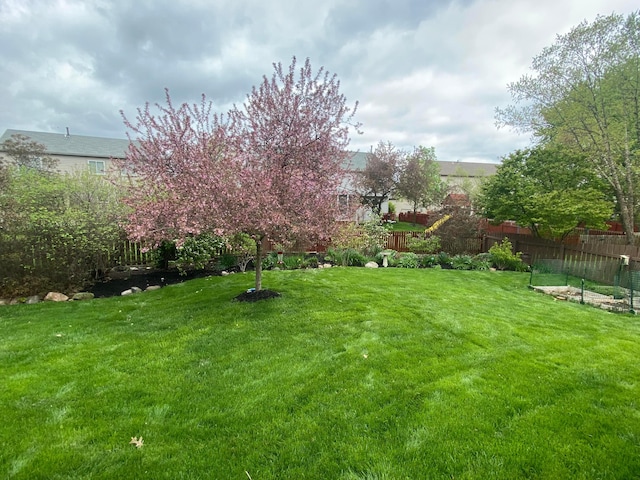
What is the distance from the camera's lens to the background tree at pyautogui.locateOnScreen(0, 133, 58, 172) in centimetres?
2127

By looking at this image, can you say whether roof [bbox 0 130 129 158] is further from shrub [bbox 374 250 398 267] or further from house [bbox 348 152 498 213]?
shrub [bbox 374 250 398 267]

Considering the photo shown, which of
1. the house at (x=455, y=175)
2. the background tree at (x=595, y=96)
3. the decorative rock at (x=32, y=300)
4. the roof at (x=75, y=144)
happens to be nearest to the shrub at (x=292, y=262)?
the decorative rock at (x=32, y=300)

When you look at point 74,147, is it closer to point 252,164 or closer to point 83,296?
point 83,296

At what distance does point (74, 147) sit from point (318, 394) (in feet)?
114

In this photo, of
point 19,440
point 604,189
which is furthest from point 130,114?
point 604,189

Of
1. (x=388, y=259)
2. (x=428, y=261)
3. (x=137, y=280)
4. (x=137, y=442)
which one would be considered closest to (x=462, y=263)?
(x=428, y=261)

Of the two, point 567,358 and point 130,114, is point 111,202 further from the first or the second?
point 567,358

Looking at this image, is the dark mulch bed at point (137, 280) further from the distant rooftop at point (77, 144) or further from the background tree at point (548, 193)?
the distant rooftop at point (77, 144)

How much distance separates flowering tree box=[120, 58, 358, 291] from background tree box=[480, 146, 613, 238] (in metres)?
8.85

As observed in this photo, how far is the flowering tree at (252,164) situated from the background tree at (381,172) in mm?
17262

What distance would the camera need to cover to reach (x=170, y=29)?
8.36 m

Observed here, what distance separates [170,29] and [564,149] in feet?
45.6

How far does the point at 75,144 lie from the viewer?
28.3 metres

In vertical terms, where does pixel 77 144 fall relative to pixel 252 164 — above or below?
above
